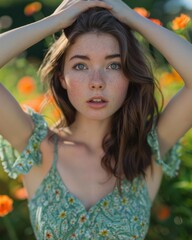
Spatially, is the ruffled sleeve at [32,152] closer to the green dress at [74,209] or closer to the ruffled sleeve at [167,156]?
the green dress at [74,209]

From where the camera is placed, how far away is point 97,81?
261cm

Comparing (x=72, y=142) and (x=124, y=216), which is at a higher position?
(x=72, y=142)

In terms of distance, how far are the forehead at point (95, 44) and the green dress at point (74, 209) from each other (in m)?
0.39

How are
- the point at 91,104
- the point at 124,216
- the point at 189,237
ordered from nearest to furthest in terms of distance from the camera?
the point at 91,104
the point at 124,216
the point at 189,237

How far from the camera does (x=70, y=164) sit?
9.59ft

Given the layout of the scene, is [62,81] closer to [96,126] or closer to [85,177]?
[96,126]

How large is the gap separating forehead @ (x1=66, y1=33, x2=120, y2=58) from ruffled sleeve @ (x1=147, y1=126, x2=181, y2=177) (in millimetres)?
459

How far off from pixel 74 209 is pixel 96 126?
39 cm

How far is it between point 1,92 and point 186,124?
2.72 ft

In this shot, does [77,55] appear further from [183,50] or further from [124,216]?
[124,216]

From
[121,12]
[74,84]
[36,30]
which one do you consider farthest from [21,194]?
[121,12]

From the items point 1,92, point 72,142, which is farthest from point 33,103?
point 1,92

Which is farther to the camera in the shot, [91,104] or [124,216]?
[124,216]

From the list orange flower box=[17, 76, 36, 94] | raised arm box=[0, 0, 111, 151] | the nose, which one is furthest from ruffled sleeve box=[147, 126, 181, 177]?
orange flower box=[17, 76, 36, 94]
